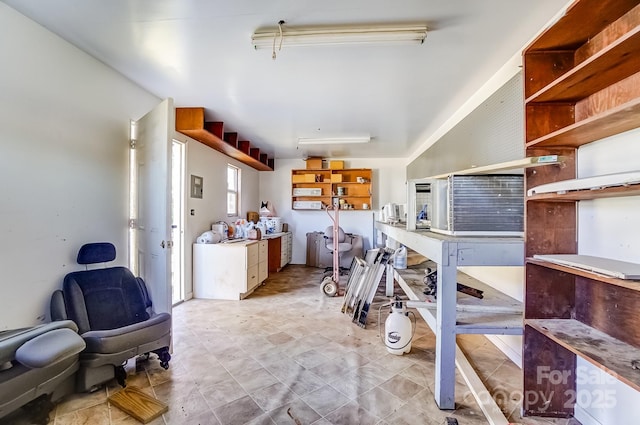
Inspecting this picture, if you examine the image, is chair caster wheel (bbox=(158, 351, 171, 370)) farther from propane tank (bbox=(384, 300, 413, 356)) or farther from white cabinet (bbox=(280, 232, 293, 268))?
white cabinet (bbox=(280, 232, 293, 268))

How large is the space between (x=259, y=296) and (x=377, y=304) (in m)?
1.71

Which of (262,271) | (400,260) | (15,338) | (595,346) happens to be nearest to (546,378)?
(595,346)

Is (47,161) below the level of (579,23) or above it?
below

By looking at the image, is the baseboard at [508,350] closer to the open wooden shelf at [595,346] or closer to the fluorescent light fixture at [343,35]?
the open wooden shelf at [595,346]

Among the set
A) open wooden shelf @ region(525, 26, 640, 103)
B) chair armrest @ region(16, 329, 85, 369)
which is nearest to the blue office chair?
chair armrest @ region(16, 329, 85, 369)

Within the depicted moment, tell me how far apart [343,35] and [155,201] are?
198 cm

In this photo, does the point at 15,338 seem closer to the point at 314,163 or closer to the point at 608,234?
the point at 608,234

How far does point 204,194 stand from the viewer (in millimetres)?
4270

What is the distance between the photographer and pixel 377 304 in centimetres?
379

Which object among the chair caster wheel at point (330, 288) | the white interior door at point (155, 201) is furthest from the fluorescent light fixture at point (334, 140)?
the white interior door at point (155, 201)

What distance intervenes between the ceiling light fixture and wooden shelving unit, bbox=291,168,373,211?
444 centimetres

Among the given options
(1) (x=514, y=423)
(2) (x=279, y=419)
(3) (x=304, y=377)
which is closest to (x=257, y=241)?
(3) (x=304, y=377)

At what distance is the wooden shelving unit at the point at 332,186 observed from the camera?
646cm

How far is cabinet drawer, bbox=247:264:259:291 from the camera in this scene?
4057 mm
